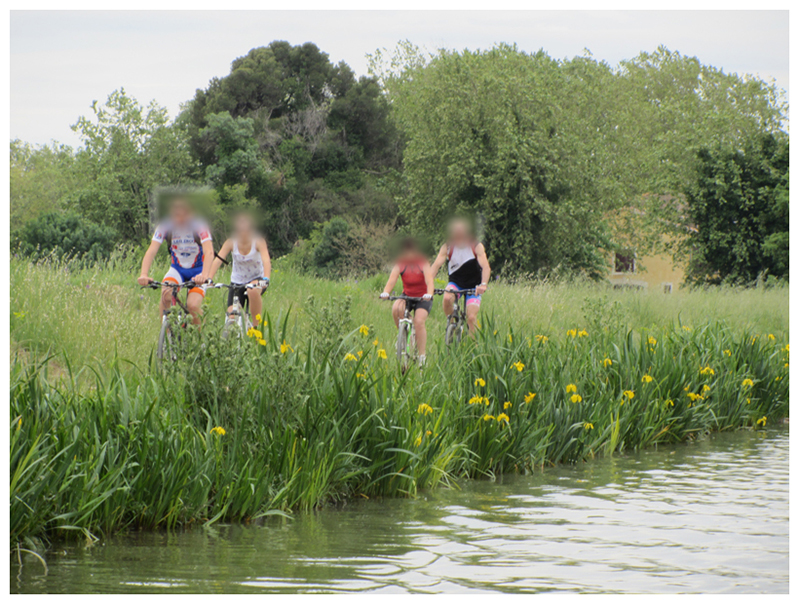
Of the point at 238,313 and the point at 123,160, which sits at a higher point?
the point at 123,160

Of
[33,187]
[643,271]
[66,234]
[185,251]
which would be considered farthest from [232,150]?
[33,187]

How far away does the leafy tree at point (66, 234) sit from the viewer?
25.7 m

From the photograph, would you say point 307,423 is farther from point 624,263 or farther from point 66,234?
point 624,263

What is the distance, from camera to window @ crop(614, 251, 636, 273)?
48.2 metres

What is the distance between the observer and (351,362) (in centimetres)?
632

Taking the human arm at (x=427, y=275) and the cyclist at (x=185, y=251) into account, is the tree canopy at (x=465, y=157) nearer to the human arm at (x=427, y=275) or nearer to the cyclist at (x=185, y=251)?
the human arm at (x=427, y=275)

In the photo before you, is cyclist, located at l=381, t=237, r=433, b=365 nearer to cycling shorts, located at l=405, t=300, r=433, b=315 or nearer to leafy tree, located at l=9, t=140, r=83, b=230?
cycling shorts, located at l=405, t=300, r=433, b=315

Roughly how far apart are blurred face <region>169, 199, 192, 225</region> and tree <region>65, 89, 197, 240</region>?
562 inches

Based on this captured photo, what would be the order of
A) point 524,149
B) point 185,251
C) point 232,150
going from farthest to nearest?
point 524,149
point 232,150
point 185,251

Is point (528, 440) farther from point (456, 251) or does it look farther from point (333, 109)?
point (333, 109)

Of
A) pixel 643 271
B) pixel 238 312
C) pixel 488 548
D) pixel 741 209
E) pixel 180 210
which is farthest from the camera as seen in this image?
pixel 643 271

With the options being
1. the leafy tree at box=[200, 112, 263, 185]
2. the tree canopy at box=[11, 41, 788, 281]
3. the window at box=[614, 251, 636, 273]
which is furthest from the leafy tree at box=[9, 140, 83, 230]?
the leafy tree at box=[200, 112, 263, 185]

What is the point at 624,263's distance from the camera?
161ft

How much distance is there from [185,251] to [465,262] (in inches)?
132
